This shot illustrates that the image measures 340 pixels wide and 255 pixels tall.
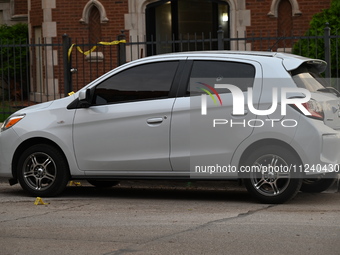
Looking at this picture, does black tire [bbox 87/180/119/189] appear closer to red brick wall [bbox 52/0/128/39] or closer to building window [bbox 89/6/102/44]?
red brick wall [bbox 52/0/128/39]

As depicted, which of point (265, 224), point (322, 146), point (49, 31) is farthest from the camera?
point (49, 31)

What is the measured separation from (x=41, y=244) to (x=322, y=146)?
11.2 feet

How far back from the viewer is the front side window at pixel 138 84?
32.3ft

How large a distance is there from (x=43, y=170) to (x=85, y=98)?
1.01 meters

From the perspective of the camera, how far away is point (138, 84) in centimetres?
996

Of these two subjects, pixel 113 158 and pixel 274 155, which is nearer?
pixel 274 155

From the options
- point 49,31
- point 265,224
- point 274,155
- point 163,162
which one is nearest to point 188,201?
point 163,162

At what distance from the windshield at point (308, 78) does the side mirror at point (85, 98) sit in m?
2.38

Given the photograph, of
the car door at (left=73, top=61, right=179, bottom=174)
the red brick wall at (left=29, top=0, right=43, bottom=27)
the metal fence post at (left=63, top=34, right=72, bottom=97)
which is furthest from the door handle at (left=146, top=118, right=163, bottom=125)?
the red brick wall at (left=29, top=0, right=43, bottom=27)

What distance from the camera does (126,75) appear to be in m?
10.1

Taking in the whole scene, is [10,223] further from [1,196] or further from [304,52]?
[304,52]

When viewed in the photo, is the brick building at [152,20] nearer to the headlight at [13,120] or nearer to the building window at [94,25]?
the building window at [94,25]

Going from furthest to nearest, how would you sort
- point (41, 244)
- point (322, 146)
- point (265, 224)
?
1. point (322, 146)
2. point (265, 224)
3. point (41, 244)

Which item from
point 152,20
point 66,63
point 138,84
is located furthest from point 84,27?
point 138,84
